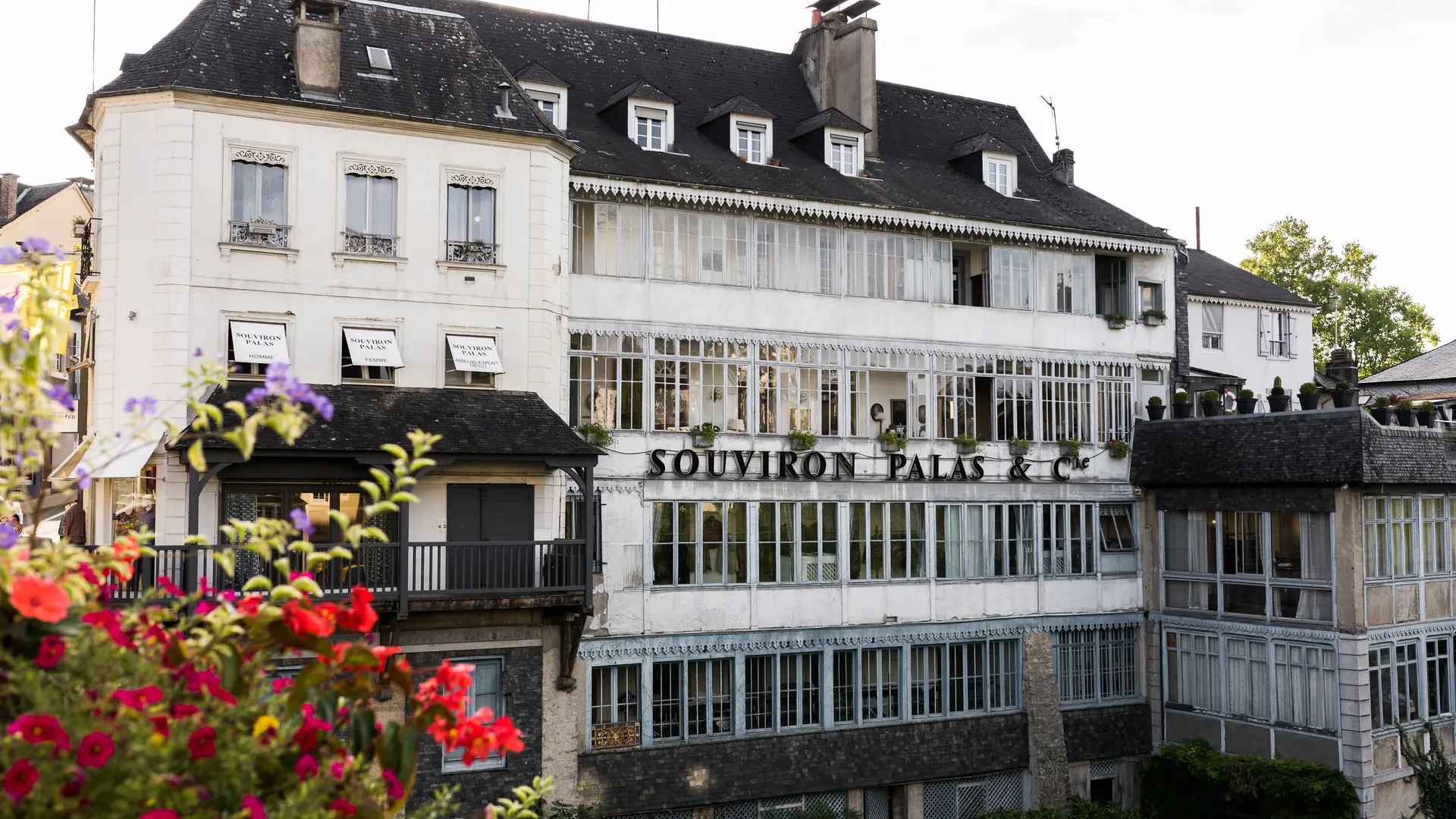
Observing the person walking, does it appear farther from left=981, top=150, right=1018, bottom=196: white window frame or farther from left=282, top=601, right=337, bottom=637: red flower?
left=282, top=601, right=337, bottom=637: red flower

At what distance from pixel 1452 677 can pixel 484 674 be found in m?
19.8

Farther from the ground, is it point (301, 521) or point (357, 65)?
point (357, 65)

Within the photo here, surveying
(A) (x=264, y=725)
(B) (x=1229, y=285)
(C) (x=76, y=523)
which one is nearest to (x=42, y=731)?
(A) (x=264, y=725)

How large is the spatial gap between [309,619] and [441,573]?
16428 millimetres

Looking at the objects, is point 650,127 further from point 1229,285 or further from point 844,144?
point 1229,285

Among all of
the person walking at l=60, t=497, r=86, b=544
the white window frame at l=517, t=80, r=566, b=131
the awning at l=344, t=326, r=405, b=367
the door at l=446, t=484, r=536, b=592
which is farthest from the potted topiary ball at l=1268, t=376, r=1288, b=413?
the person walking at l=60, t=497, r=86, b=544

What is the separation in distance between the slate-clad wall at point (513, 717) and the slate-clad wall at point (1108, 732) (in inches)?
457

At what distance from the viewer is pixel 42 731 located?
428 centimetres

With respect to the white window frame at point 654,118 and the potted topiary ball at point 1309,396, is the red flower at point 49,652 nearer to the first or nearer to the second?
the white window frame at point 654,118

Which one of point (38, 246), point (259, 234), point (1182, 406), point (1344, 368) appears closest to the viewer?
point (38, 246)

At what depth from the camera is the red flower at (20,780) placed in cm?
420

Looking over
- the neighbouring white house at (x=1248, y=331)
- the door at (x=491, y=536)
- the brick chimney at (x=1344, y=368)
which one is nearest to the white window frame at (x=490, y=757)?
the door at (x=491, y=536)

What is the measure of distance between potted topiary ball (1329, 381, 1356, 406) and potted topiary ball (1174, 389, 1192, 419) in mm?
3086

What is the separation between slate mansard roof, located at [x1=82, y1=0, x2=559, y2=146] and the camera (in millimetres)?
20891
